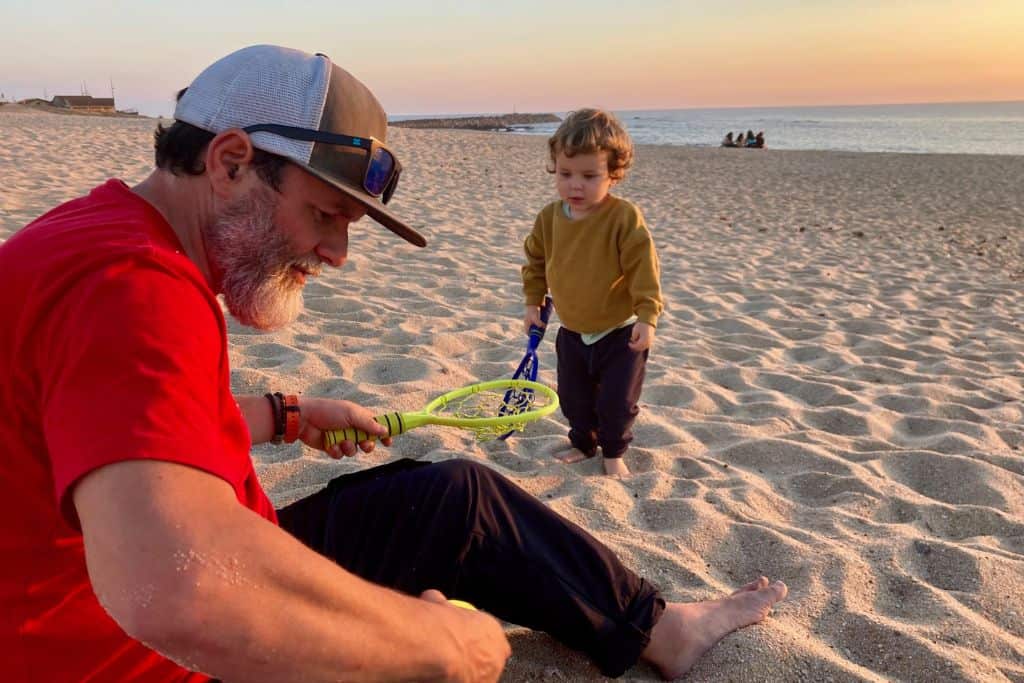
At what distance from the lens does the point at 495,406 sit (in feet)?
12.2

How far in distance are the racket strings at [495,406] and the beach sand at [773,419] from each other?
0.39 ft

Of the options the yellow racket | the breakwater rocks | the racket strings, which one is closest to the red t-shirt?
the yellow racket

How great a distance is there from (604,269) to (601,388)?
512 millimetres

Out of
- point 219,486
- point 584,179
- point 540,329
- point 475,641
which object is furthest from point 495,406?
point 219,486

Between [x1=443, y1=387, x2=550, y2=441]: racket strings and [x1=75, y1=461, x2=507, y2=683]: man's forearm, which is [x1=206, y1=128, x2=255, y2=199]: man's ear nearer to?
[x1=75, y1=461, x2=507, y2=683]: man's forearm

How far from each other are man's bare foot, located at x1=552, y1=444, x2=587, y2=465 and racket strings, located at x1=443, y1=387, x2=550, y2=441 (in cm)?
20

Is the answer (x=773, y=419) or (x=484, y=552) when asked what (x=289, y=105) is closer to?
(x=484, y=552)

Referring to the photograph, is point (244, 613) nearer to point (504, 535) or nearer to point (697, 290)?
point (504, 535)

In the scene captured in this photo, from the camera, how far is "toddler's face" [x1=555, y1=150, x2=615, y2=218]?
10.8 feet

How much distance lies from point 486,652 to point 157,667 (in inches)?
21.0

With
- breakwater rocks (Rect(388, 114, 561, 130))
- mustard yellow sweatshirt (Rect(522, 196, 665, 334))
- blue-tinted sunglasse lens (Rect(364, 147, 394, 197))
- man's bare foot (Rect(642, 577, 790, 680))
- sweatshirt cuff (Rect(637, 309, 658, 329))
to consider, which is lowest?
man's bare foot (Rect(642, 577, 790, 680))

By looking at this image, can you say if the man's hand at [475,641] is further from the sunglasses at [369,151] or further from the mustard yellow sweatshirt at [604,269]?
the mustard yellow sweatshirt at [604,269]

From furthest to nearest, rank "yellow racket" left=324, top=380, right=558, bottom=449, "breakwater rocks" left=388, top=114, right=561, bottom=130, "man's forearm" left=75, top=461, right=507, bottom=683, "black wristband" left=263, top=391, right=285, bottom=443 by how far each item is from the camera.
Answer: "breakwater rocks" left=388, top=114, right=561, bottom=130 → "yellow racket" left=324, top=380, right=558, bottom=449 → "black wristband" left=263, top=391, right=285, bottom=443 → "man's forearm" left=75, top=461, right=507, bottom=683

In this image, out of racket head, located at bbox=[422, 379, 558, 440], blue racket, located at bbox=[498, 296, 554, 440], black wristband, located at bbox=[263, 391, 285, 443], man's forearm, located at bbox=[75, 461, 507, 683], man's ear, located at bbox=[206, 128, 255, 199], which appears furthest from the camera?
blue racket, located at bbox=[498, 296, 554, 440]
